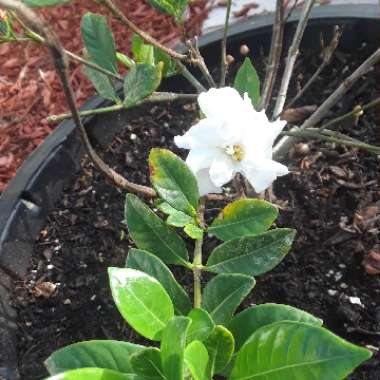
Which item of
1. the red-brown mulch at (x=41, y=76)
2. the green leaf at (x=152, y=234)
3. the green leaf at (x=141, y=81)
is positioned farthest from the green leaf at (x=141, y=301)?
the red-brown mulch at (x=41, y=76)

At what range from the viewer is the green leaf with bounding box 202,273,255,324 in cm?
69

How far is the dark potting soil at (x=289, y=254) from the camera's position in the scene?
1.16 metres

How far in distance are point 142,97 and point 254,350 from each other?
0.39 meters

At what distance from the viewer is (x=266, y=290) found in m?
1.18

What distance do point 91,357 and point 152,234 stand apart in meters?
0.20

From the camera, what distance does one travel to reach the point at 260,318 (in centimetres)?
69

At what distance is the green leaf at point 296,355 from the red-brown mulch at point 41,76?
1359 mm

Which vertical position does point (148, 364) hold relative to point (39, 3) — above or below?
below

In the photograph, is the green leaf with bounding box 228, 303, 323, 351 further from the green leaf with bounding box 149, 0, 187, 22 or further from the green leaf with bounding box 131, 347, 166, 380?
the green leaf with bounding box 149, 0, 187, 22

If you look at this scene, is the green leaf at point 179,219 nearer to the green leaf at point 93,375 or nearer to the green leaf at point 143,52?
the green leaf at point 93,375

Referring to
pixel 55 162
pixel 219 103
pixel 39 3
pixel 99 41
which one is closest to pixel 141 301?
pixel 219 103

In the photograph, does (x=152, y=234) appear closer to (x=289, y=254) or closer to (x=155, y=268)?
(x=155, y=268)

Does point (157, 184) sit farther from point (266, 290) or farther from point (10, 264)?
point (10, 264)

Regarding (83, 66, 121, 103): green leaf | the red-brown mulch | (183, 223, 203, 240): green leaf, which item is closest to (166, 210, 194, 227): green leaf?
(183, 223, 203, 240): green leaf
